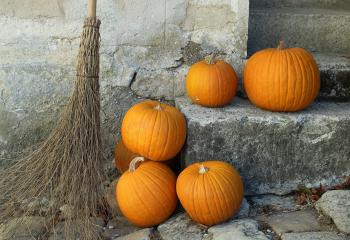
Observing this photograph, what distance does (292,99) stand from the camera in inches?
145

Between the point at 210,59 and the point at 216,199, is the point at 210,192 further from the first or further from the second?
the point at 210,59

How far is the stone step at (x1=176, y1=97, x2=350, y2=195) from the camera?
3.68 m

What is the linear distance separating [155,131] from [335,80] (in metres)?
1.41

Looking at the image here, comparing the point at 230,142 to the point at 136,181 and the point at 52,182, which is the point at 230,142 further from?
the point at 52,182

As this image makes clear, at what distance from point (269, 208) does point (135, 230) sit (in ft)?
2.88

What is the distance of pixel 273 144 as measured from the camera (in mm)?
3725

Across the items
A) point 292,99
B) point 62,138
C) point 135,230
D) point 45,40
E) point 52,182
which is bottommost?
point 135,230

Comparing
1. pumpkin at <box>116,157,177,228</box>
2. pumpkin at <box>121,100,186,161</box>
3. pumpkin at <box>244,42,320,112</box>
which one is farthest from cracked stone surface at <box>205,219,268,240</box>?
pumpkin at <box>244,42,320,112</box>

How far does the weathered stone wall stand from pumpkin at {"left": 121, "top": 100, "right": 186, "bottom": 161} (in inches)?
19.4

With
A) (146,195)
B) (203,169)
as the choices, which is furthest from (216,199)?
(146,195)

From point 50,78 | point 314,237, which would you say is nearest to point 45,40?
point 50,78

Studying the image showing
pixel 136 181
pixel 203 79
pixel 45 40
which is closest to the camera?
pixel 136 181

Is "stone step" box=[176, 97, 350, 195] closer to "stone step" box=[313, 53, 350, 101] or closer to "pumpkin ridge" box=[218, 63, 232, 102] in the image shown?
"pumpkin ridge" box=[218, 63, 232, 102]

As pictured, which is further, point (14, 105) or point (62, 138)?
point (14, 105)
